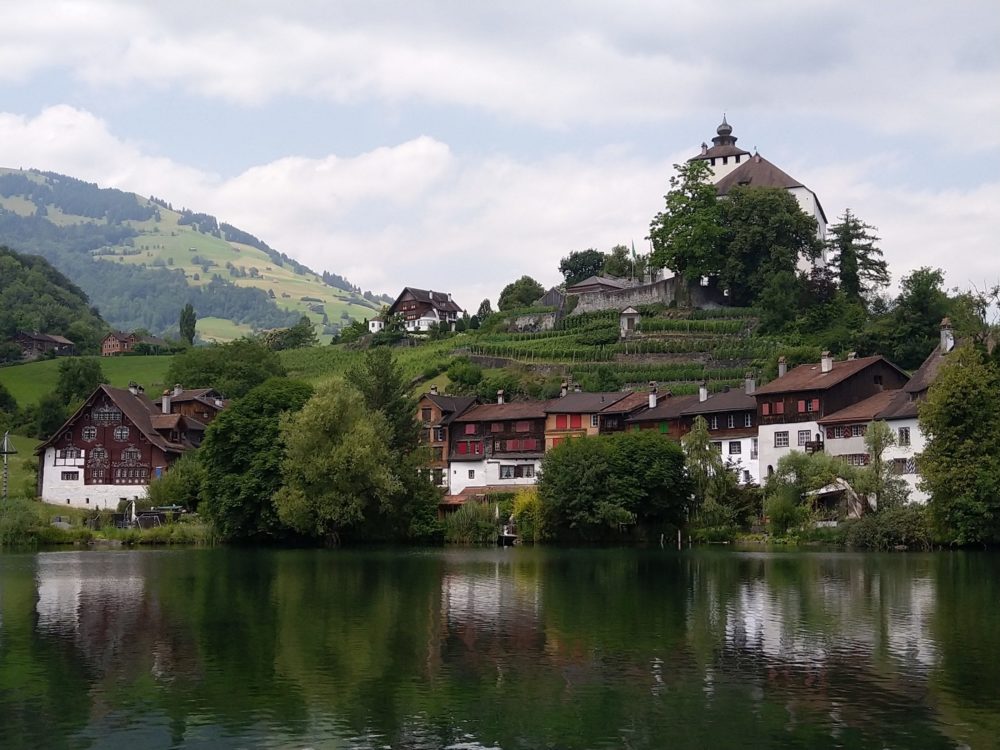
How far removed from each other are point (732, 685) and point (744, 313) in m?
97.1

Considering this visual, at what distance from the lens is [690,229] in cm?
12406

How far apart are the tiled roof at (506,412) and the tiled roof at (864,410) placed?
23.8 metres

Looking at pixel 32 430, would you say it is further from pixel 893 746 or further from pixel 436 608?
pixel 893 746

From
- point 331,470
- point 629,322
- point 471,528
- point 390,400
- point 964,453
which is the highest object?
point 629,322

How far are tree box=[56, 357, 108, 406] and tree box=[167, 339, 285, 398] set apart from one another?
861cm

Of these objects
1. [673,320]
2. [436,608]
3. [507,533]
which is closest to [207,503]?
[507,533]

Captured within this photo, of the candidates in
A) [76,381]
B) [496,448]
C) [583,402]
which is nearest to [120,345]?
[76,381]

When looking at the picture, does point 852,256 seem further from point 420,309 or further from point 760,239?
point 420,309

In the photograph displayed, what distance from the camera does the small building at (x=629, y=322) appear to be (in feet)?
400

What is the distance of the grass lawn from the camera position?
4040 inches

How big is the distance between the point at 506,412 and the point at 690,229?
33006 mm

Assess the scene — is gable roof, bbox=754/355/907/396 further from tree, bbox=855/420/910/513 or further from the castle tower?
the castle tower

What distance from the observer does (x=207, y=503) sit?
8269cm

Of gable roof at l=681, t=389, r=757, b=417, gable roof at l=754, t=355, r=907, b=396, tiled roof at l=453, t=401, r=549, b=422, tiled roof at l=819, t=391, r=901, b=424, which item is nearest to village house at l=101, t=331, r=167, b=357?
tiled roof at l=453, t=401, r=549, b=422
